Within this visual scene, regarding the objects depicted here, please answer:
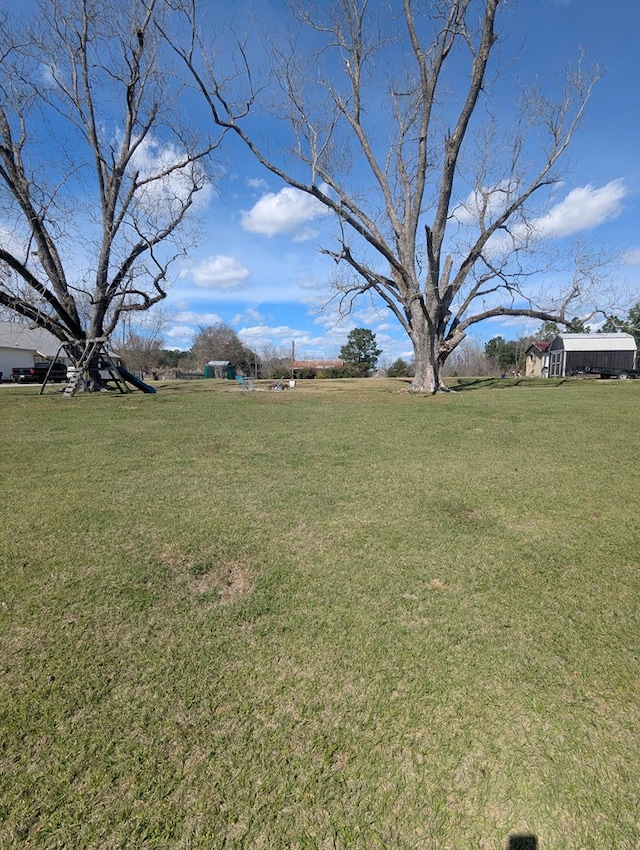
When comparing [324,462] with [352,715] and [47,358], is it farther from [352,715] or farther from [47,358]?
[47,358]

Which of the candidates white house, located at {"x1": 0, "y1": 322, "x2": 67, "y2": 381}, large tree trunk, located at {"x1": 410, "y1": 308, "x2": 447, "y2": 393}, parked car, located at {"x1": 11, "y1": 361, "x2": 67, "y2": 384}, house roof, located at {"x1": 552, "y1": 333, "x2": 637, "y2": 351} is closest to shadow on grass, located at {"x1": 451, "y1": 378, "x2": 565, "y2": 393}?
large tree trunk, located at {"x1": 410, "y1": 308, "x2": 447, "y2": 393}

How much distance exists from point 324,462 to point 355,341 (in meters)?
51.2

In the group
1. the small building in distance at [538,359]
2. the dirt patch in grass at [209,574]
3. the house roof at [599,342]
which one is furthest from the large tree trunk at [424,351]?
the small building in distance at [538,359]

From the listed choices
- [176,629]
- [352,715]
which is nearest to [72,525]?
[176,629]

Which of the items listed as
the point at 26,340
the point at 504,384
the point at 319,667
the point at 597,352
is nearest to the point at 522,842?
the point at 319,667

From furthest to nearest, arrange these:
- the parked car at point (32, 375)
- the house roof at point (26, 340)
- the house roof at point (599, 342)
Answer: the house roof at point (26, 340) < the house roof at point (599, 342) < the parked car at point (32, 375)

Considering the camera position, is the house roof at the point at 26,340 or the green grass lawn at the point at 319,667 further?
the house roof at the point at 26,340

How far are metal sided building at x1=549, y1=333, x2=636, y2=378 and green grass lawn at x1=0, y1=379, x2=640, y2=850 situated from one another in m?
36.8

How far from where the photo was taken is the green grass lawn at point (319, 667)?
1.24 meters

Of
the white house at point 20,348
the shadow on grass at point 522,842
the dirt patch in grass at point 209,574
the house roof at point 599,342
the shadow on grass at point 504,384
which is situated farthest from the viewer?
the white house at point 20,348

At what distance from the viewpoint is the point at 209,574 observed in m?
2.55

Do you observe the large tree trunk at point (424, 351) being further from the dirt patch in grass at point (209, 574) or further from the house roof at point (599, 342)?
the house roof at point (599, 342)

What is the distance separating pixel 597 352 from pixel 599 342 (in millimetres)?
1025

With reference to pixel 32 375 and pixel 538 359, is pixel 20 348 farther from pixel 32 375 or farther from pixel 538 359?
pixel 538 359
